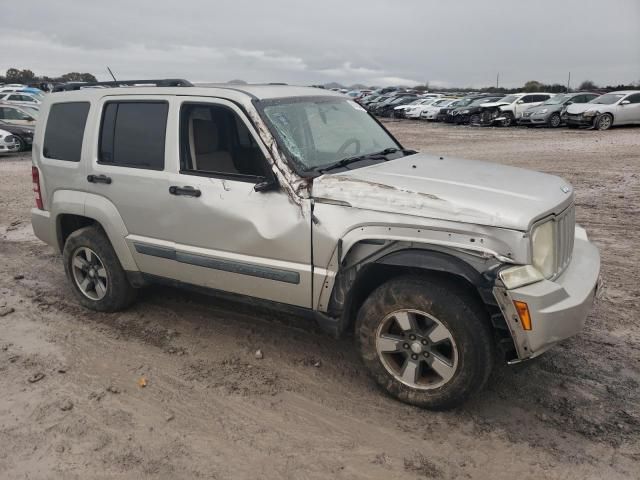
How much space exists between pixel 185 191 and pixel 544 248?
8.10 feet

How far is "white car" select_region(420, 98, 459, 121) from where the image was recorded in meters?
31.1

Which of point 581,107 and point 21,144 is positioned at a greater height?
point 581,107

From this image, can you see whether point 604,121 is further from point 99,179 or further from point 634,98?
point 99,179

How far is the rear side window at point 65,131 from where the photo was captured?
4809mm

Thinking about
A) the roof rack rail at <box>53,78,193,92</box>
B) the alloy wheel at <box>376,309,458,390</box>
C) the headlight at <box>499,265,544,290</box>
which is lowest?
the alloy wheel at <box>376,309,458,390</box>

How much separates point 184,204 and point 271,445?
6.07ft

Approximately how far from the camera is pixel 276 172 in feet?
12.0

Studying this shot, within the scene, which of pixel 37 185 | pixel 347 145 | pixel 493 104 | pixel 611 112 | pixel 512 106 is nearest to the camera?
pixel 347 145

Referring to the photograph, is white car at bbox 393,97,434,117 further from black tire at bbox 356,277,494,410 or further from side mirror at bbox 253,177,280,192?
black tire at bbox 356,277,494,410

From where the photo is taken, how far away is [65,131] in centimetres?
494

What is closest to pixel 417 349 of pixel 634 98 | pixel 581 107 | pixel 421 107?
pixel 581 107

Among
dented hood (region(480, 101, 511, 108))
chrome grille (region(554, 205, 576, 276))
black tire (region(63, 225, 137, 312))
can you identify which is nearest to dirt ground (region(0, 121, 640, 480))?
black tire (region(63, 225, 137, 312))

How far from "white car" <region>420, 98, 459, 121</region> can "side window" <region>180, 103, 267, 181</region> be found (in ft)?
92.7

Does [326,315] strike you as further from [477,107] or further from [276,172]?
[477,107]
